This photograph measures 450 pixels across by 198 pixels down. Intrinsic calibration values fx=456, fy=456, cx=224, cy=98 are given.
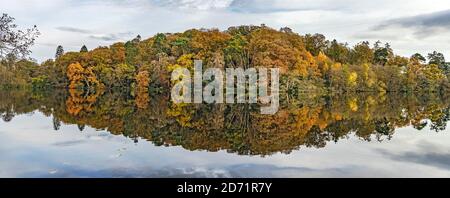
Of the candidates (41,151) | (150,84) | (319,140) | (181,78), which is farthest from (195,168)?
(150,84)

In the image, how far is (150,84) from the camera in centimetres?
5334

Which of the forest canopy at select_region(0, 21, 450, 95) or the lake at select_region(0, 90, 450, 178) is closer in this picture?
the lake at select_region(0, 90, 450, 178)

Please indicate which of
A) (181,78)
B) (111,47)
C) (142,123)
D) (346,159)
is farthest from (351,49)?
(346,159)

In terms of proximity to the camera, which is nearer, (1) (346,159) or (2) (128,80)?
(1) (346,159)

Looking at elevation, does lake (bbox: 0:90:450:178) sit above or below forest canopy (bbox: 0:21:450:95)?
below

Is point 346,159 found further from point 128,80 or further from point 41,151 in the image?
point 128,80

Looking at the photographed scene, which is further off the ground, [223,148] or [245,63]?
[245,63]

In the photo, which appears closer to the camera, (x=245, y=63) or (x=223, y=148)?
(x=223, y=148)

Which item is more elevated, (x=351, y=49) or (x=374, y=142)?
(x=351, y=49)

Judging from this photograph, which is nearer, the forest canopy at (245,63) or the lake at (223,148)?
Answer: the lake at (223,148)

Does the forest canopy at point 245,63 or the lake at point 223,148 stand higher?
the forest canopy at point 245,63

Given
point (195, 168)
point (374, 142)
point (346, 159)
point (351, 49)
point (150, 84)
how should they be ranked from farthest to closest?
point (351, 49), point (150, 84), point (374, 142), point (346, 159), point (195, 168)
